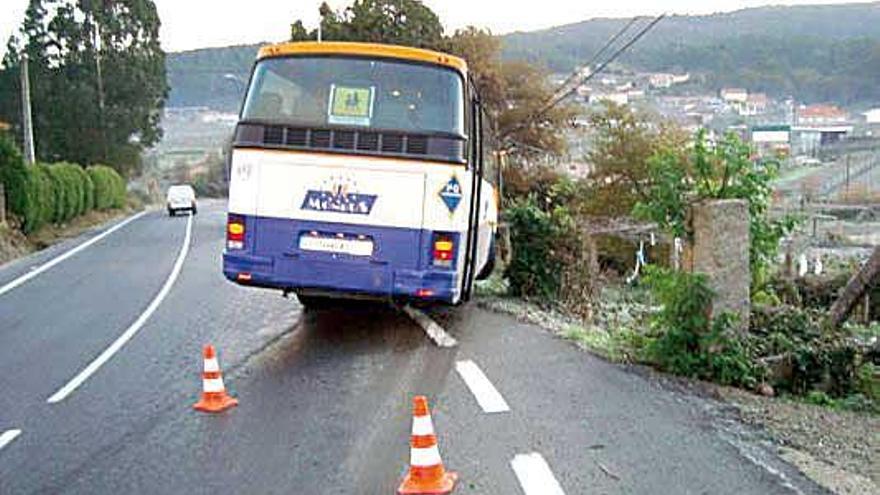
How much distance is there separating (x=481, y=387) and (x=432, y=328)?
3.15 m

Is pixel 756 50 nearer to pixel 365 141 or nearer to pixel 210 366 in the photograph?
pixel 365 141

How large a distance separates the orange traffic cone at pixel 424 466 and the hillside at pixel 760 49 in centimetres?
3158

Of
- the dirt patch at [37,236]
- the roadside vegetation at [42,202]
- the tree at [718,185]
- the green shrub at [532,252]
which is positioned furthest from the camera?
the roadside vegetation at [42,202]

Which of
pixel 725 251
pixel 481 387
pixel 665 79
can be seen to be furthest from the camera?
pixel 665 79

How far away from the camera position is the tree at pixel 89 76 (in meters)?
57.6

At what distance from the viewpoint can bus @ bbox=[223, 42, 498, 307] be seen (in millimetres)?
10469

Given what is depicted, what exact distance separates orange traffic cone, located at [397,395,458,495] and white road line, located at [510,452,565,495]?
1.50ft

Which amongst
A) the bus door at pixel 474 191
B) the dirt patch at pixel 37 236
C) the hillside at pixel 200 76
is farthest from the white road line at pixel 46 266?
the hillside at pixel 200 76

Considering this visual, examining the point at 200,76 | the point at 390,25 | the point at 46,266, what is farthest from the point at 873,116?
the point at 200,76

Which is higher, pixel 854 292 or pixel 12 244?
pixel 854 292

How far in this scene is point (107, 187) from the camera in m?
52.3

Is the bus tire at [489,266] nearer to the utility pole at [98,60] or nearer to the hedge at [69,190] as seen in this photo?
the hedge at [69,190]

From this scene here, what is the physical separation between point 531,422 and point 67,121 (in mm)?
56288

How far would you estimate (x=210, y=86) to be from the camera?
2987 inches
